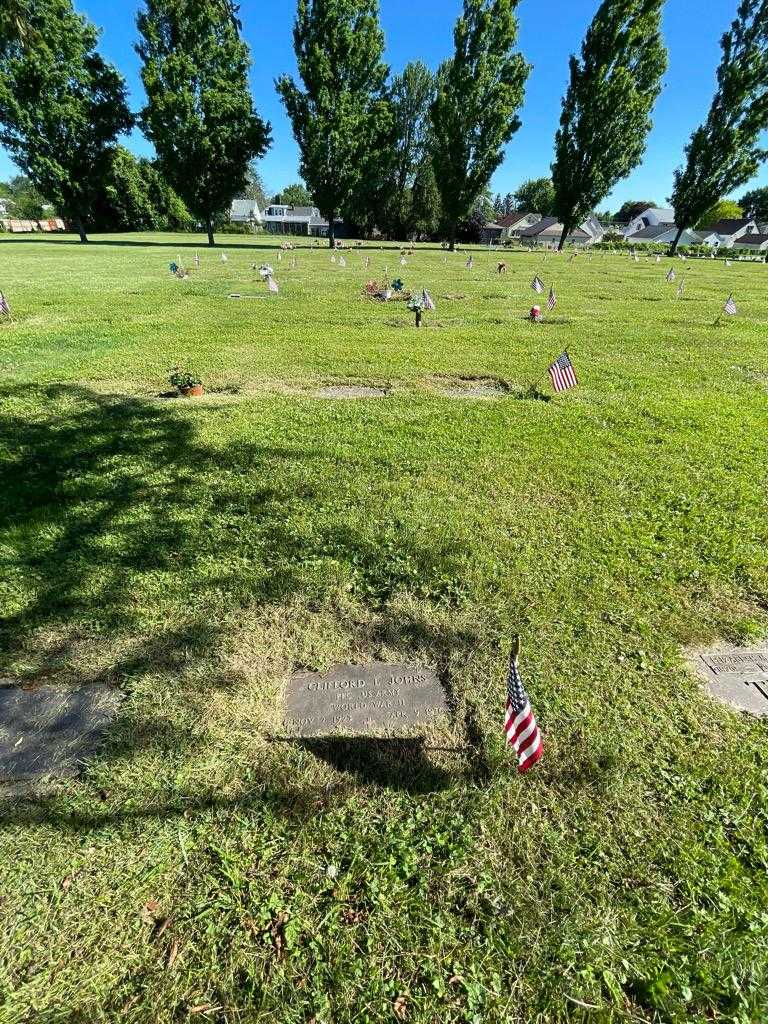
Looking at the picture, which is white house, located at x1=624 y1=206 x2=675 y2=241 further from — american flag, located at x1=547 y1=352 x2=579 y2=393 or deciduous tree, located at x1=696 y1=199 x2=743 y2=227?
american flag, located at x1=547 y1=352 x2=579 y2=393

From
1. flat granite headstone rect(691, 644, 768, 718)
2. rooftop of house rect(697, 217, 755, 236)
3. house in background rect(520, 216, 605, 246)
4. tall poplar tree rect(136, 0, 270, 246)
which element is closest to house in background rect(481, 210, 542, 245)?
house in background rect(520, 216, 605, 246)

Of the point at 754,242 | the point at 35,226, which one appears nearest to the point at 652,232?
the point at 754,242

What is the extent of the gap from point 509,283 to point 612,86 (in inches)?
877

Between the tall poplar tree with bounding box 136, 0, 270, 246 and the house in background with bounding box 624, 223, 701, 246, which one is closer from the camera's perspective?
the tall poplar tree with bounding box 136, 0, 270, 246

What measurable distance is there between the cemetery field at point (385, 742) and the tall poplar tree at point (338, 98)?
32244 mm

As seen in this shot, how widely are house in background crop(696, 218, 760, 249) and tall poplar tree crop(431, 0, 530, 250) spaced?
6171 centimetres

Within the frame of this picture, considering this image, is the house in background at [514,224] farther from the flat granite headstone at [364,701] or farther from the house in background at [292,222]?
the flat granite headstone at [364,701]

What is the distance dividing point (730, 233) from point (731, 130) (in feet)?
175

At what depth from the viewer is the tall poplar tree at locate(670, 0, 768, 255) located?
32.1m

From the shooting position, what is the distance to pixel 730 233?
76000 millimetres

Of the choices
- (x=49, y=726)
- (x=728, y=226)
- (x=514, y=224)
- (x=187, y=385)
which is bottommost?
(x=49, y=726)

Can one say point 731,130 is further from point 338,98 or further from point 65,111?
point 65,111

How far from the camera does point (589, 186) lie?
33312 mm

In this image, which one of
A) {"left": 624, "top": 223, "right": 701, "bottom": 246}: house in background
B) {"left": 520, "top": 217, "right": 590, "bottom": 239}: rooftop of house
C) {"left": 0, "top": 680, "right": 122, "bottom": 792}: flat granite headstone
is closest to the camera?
{"left": 0, "top": 680, "right": 122, "bottom": 792}: flat granite headstone
